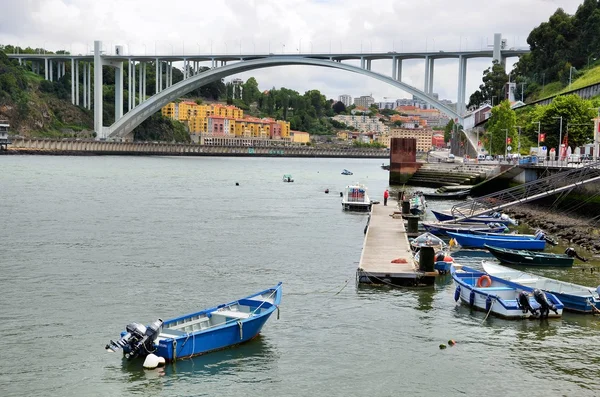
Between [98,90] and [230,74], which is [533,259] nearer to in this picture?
[230,74]

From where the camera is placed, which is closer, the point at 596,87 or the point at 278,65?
the point at 596,87

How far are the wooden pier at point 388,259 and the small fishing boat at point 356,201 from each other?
11949mm

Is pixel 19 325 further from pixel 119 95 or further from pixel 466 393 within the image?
pixel 119 95

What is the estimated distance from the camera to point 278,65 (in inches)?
3593

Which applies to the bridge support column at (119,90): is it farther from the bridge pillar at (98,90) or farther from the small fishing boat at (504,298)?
the small fishing boat at (504,298)

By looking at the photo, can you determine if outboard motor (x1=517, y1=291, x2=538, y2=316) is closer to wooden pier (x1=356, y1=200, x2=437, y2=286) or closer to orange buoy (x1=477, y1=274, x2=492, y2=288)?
orange buoy (x1=477, y1=274, x2=492, y2=288)

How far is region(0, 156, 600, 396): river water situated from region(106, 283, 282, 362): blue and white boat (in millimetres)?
266

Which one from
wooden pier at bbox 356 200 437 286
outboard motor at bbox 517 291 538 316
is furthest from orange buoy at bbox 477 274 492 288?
wooden pier at bbox 356 200 437 286

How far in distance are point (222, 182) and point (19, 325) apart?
179 ft

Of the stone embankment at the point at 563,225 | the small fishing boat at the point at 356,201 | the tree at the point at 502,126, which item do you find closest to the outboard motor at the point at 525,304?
the stone embankment at the point at 563,225

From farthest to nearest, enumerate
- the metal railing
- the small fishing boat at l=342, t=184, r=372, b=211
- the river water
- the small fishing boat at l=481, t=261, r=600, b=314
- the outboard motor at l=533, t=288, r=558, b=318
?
the small fishing boat at l=342, t=184, r=372, b=211 → the metal railing → the small fishing boat at l=481, t=261, r=600, b=314 → the outboard motor at l=533, t=288, r=558, b=318 → the river water

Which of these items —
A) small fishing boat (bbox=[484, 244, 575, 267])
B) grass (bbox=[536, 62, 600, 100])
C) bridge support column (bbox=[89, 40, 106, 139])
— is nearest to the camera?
small fishing boat (bbox=[484, 244, 575, 267])

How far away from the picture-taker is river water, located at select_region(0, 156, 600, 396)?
14.0 metres

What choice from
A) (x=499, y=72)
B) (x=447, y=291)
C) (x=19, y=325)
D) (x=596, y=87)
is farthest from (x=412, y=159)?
(x=19, y=325)
